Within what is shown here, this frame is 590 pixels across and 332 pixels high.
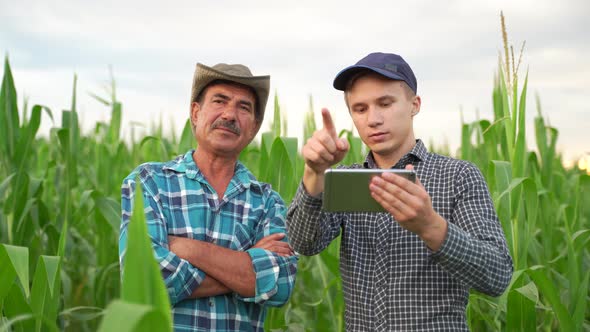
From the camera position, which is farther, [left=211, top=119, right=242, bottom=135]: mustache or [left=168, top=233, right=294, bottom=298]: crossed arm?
[left=211, top=119, right=242, bottom=135]: mustache

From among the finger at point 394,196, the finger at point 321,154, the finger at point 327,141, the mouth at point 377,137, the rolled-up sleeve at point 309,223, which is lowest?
the rolled-up sleeve at point 309,223

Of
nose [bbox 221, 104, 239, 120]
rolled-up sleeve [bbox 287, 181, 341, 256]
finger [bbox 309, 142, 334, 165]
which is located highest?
nose [bbox 221, 104, 239, 120]

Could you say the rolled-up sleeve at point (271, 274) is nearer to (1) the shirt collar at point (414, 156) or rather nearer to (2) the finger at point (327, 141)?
(1) the shirt collar at point (414, 156)

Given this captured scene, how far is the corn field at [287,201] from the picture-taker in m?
1.89

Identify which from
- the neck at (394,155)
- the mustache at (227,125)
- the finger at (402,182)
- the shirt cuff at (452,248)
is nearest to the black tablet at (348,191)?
the finger at (402,182)

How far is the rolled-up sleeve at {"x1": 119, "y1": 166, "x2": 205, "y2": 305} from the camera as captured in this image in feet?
5.43

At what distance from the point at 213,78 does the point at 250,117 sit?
157 mm

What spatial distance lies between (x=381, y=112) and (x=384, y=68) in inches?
4.1

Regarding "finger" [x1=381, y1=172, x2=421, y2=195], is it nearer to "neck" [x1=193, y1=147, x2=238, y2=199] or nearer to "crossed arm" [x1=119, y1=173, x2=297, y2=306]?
"crossed arm" [x1=119, y1=173, x2=297, y2=306]

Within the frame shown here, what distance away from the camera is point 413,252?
1.50 metres

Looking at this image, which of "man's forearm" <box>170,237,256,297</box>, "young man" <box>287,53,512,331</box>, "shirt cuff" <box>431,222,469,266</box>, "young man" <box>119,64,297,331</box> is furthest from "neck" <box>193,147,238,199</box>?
"shirt cuff" <box>431,222,469,266</box>

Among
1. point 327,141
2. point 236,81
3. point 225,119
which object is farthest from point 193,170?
point 327,141

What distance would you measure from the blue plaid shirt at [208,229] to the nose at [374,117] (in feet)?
1.77

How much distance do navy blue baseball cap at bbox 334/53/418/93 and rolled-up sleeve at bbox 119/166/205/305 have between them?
61cm
